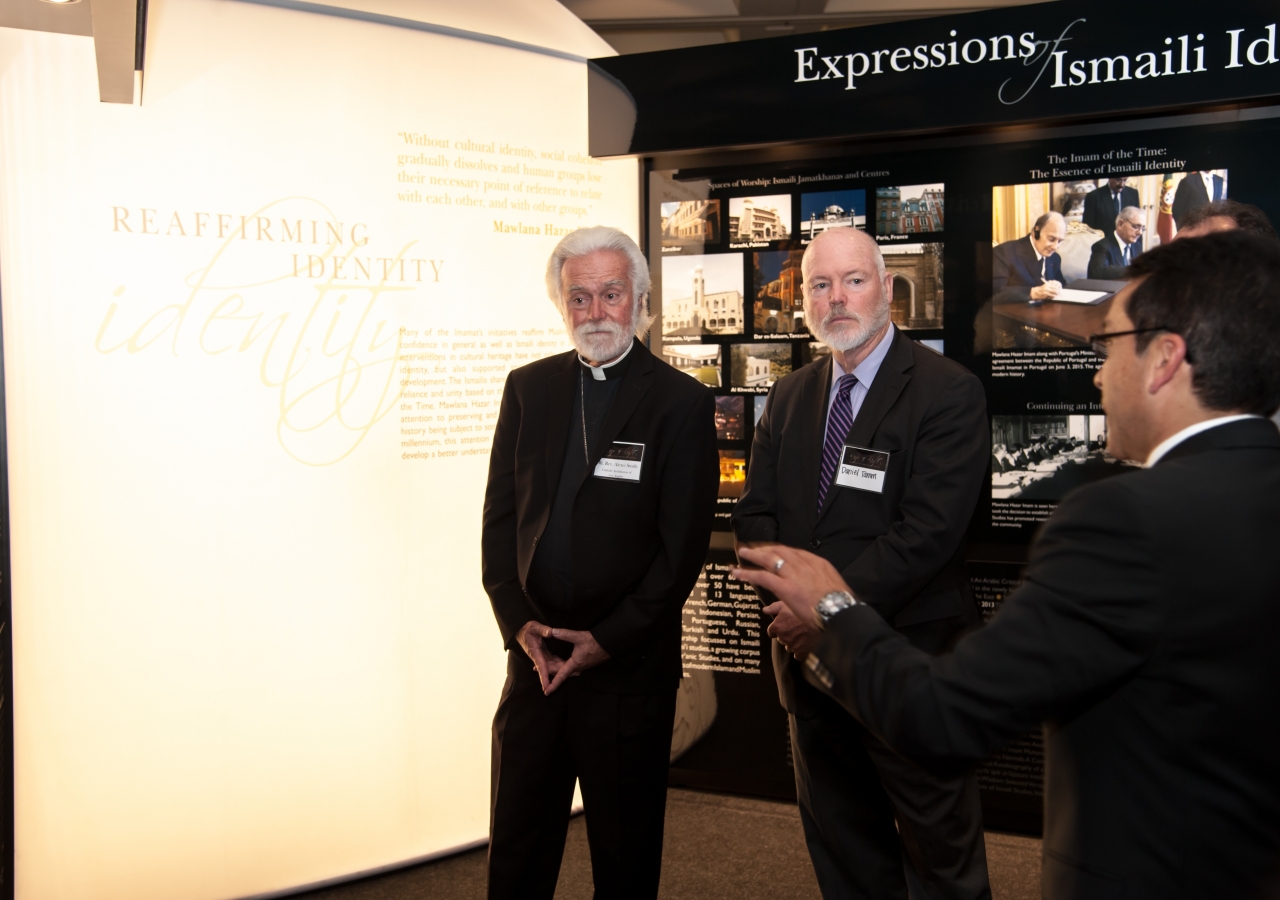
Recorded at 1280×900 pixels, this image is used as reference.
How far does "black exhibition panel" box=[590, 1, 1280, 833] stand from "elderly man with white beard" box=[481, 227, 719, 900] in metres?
1.29

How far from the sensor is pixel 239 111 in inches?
110

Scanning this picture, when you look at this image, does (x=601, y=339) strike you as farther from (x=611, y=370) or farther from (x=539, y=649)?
(x=539, y=649)

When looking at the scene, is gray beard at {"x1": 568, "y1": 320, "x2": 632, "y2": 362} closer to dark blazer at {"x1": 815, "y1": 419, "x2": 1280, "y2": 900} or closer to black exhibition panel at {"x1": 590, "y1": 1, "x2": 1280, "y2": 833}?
black exhibition panel at {"x1": 590, "y1": 1, "x2": 1280, "y2": 833}

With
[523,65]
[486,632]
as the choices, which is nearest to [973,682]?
[486,632]

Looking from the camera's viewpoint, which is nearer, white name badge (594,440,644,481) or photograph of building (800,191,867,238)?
white name badge (594,440,644,481)

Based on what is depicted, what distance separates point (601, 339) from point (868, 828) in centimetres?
149

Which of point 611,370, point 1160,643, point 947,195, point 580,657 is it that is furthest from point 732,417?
point 1160,643

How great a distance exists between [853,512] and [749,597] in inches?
54.8

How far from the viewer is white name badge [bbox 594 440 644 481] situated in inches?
92.2

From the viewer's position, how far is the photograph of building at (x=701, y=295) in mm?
3717

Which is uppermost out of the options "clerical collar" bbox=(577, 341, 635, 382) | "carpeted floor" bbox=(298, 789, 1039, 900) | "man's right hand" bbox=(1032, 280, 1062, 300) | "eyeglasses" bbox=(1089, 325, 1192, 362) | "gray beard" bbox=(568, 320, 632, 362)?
"man's right hand" bbox=(1032, 280, 1062, 300)

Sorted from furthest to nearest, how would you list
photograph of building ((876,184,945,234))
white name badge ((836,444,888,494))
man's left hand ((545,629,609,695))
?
1. photograph of building ((876,184,945,234))
2. white name badge ((836,444,888,494))
3. man's left hand ((545,629,609,695))

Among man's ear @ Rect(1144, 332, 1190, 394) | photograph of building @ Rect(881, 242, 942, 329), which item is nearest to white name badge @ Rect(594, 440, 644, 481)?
man's ear @ Rect(1144, 332, 1190, 394)

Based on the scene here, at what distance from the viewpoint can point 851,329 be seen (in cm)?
254
